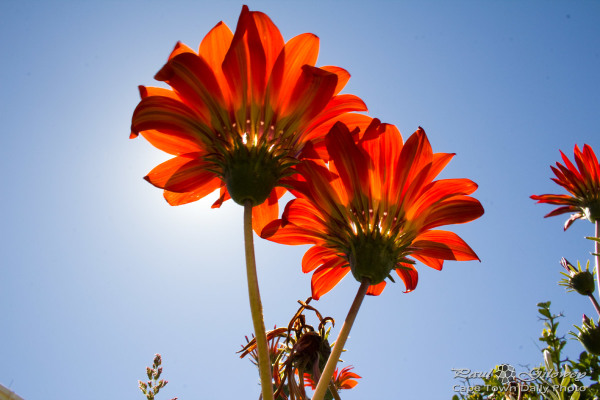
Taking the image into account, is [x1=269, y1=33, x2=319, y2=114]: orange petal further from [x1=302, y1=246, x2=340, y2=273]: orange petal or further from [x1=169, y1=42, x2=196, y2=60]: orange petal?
[x1=302, y1=246, x2=340, y2=273]: orange petal

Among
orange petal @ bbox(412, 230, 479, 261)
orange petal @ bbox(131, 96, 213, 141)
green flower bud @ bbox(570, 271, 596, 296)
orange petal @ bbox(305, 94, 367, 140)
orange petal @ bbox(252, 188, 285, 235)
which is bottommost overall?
orange petal @ bbox(412, 230, 479, 261)

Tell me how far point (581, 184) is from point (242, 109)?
3.43m

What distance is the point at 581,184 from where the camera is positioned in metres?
3.58

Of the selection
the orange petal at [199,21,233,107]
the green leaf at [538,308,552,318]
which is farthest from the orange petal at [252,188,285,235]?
the green leaf at [538,308,552,318]

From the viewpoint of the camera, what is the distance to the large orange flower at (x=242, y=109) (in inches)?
→ 45.0

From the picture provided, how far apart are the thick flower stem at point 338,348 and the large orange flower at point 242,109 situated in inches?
13.9

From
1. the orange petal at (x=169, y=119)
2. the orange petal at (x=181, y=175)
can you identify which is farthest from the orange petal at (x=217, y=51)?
the orange petal at (x=181, y=175)

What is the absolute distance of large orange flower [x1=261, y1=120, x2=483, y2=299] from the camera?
3.98 feet

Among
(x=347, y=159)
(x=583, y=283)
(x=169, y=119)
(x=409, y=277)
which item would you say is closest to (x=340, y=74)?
(x=347, y=159)

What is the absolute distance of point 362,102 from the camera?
1280 mm

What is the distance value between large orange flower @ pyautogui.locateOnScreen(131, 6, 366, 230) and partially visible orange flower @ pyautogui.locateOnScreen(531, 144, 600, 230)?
297cm

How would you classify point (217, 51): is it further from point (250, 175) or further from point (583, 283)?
point (583, 283)

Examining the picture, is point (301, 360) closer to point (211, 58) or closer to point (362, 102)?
point (362, 102)

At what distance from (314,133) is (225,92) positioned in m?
0.29
